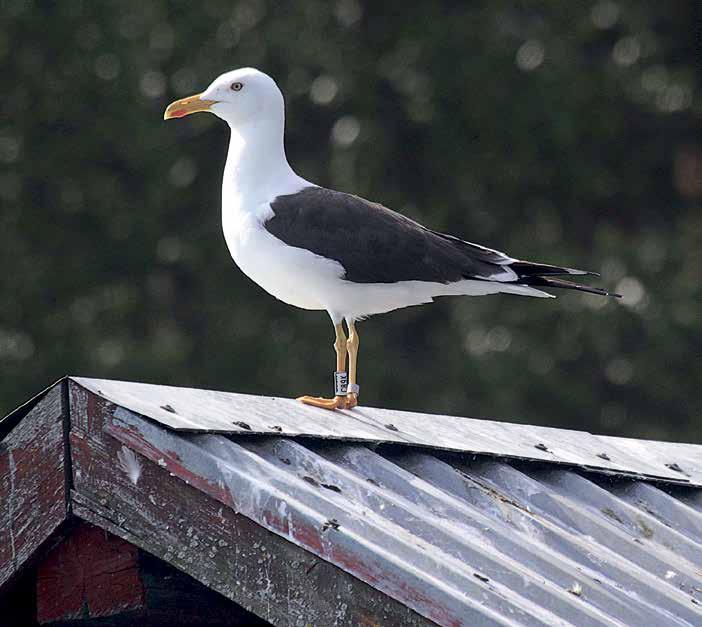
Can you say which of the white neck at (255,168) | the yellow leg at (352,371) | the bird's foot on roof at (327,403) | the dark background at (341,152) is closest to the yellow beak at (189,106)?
the white neck at (255,168)

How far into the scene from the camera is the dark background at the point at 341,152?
49.8 ft

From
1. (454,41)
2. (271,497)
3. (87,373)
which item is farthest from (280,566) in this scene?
(454,41)

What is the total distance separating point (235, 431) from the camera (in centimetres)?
332

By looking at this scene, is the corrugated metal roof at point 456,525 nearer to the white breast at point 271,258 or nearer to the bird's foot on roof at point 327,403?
the bird's foot on roof at point 327,403

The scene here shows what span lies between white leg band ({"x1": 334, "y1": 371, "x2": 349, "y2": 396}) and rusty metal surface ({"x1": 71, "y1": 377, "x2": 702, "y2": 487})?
475 mm

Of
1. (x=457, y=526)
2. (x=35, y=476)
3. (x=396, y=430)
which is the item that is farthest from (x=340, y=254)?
(x=35, y=476)

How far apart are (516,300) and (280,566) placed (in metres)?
12.0

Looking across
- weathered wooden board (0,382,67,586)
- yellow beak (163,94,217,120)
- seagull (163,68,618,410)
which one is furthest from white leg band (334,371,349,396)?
weathered wooden board (0,382,67,586)

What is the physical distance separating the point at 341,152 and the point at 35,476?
1198cm

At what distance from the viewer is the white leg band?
4.89 metres

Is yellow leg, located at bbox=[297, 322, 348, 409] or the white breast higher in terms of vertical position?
the white breast

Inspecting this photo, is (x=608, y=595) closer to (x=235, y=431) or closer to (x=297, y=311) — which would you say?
(x=235, y=431)

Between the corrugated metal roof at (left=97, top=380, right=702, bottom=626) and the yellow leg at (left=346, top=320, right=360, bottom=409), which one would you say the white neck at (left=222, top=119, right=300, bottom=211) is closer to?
the yellow leg at (left=346, top=320, right=360, bottom=409)

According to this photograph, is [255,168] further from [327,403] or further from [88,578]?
[88,578]
